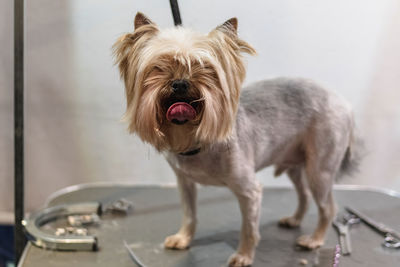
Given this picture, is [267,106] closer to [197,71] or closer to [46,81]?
[197,71]

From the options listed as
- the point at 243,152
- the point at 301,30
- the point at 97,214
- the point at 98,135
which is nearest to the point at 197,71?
the point at 243,152

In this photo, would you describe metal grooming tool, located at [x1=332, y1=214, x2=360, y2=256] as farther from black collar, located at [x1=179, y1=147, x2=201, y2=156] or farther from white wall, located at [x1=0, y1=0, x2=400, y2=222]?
black collar, located at [x1=179, y1=147, x2=201, y2=156]

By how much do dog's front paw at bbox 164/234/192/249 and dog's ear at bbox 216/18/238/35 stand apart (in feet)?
2.24

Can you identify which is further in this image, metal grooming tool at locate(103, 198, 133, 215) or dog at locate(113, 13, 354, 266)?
metal grooming tool at locate(103, 198, 133, 215)

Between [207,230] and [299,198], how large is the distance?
355 mm

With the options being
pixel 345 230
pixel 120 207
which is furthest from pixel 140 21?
pixel 345 230

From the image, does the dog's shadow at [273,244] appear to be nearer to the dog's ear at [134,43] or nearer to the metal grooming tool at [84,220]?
the metal grooming tool at [84,220]

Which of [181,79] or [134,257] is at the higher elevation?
[181,79]

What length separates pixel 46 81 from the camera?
1.80 m

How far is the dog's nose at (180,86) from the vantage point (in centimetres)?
94

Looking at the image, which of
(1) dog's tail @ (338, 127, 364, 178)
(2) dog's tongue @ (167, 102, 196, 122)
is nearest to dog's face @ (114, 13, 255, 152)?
(2) dog's tongue @ (167, 102, 196, 122)

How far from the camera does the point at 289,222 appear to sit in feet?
A: 4.91

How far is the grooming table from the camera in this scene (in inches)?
50.1

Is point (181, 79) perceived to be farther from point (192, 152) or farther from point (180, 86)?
point (192, 152)
